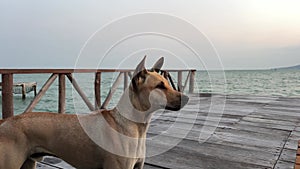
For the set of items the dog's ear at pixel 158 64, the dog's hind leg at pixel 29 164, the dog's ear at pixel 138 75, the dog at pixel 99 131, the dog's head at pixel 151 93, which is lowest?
the dog's hind leg at pixel 29 164

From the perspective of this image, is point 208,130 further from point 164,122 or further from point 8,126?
point 8,126

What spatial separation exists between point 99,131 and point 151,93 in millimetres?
409

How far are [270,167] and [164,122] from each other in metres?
2.23

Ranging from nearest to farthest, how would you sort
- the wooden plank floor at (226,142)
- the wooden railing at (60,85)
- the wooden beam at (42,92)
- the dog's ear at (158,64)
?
the dog's ear at (158,64) < the wooden plank floor at (226,142) < the wooden railing at (60,85) < the wooden beam at (42,92)

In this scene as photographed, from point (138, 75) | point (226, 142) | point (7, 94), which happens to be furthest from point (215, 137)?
point (7, 94)

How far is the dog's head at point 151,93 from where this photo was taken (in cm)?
160

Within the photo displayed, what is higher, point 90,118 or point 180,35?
point 180,35

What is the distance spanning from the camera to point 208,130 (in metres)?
3.85

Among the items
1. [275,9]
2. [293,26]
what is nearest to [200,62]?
[275,9]

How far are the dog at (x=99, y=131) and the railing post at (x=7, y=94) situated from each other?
1.68m

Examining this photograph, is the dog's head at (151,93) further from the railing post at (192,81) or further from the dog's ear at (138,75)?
the railing post at (192,81)

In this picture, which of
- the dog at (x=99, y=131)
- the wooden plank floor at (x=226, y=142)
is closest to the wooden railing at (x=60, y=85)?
the dog at (x=99, y=131)

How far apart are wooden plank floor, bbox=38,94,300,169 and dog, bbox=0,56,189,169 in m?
0.88

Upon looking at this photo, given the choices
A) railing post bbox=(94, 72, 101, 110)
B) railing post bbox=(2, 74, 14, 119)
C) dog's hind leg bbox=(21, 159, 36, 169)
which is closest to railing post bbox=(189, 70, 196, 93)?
railing post bbox=(94, 72, 101, 110)
